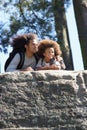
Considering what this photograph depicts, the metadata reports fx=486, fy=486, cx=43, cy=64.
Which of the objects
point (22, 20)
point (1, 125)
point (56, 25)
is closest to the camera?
point (1, 125)

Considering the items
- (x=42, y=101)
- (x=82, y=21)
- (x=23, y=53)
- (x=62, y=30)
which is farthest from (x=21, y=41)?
(x=62, y=30)

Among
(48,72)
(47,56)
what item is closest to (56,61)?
(47,56)

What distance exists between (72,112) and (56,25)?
38.0 feet

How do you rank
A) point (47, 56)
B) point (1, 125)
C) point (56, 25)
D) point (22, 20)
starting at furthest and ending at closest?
1. point (22, 20)
2. point (56, 25)
3. point (47, 56)
4. point (1, 125)

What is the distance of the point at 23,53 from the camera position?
489cm

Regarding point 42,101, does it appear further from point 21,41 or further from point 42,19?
point 42,19

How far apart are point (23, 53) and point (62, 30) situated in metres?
10.0

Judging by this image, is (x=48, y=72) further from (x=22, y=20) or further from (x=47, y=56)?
(x=22, y=20)

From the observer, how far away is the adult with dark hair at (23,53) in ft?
15.5

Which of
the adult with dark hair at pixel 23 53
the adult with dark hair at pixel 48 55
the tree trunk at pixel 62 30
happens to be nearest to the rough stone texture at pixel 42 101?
the adult with dark hair at pixel 23 53

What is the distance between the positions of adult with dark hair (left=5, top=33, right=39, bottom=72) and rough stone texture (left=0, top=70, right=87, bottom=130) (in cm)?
74

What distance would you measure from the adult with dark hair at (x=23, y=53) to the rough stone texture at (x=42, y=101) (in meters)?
0.74

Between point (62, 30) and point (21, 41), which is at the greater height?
point (21, 41)

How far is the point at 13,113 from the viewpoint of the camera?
379 centimetres
